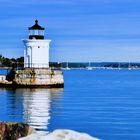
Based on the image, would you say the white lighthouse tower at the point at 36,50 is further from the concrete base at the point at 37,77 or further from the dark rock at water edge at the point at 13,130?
the dark rock at water edge at the point at 13,130

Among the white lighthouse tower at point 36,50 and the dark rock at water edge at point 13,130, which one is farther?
the white lighthouse tower at point 36,50

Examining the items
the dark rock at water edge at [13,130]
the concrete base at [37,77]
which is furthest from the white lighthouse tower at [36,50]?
the dark rock at water edge at [13,130]

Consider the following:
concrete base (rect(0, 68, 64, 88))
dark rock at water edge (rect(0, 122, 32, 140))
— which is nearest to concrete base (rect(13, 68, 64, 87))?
concrete base (rect(0, 68, 64, 88))

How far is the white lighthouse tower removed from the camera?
6681 cm

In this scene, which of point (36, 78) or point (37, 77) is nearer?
point (37, 77)

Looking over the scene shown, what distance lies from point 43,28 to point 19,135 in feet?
186

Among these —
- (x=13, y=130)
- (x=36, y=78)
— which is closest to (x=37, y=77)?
(x=36, y=78)

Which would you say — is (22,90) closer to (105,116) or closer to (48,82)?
(48,82)

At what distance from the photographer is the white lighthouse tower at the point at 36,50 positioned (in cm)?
6681

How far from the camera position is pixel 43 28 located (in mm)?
68125

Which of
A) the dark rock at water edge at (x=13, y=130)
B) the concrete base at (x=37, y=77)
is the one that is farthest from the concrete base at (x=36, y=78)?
the dark rock at water edge at (x=13, y=130)

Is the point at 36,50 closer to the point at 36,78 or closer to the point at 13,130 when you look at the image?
the point at 36,78

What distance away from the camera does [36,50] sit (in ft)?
220

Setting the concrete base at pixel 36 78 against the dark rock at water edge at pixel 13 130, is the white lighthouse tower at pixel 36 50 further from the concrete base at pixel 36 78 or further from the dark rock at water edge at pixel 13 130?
the dark rock at water edge at pixel 13 130
